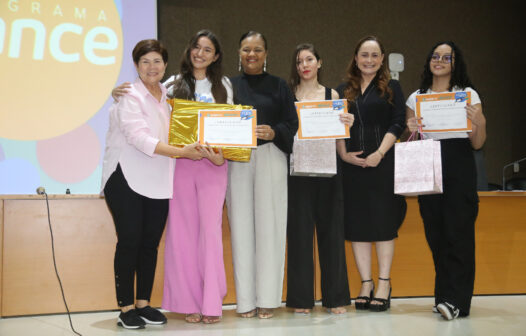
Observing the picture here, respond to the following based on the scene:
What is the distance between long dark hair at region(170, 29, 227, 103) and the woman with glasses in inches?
43.4

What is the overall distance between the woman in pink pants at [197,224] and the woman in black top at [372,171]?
78 cm

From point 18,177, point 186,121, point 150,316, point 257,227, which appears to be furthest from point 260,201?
point 18,177

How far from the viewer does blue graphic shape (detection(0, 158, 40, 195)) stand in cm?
389

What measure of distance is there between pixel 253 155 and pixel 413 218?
1.28 m

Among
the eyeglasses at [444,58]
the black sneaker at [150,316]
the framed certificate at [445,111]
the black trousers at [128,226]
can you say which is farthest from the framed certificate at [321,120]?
the black sneaker at [150,316]

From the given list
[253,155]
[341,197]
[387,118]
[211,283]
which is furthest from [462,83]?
[211,283]

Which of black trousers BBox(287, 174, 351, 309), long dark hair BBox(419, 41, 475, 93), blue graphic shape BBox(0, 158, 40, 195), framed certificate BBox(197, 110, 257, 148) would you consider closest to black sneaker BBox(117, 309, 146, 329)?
black trousers BBox(287, 174, 351, 309)

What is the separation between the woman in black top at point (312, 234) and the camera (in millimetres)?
2734

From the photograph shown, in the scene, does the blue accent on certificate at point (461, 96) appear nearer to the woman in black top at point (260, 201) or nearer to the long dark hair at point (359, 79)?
the long dark hair at point (359, 79)

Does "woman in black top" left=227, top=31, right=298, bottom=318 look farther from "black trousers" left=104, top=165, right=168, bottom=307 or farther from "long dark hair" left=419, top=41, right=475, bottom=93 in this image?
"long dark hair" left=419, top=41, right=475, bottom=93

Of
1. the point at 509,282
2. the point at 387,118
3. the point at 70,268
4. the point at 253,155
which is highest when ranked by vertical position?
the point at 387,118

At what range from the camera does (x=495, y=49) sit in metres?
5.99

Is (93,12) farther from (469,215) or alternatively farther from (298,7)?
(469,215)

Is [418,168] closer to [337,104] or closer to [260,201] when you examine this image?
[337,104]
